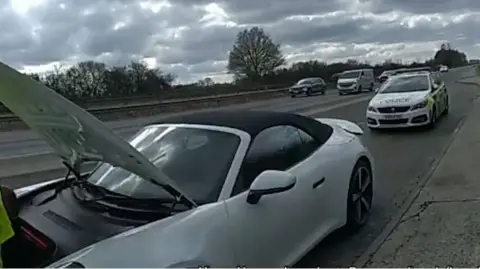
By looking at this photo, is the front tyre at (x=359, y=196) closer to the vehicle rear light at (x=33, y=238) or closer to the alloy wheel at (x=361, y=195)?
the alloy wheel at (x=361, y=195)

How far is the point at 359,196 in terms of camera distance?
17.3 feet

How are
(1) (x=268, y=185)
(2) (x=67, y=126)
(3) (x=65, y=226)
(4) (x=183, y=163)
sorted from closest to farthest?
(2) (x=67, y=126) < (3) (x=65, y=226) < (1) (x=268, y=185) < (4) (x=183, y=163)

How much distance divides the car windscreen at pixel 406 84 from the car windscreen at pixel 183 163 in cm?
1159

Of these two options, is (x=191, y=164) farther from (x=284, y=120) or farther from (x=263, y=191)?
(x=284, y=120)

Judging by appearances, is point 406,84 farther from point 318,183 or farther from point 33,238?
point 33,238

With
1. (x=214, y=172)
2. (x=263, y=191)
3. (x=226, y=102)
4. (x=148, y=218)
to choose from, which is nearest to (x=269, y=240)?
(x=263, y=191)

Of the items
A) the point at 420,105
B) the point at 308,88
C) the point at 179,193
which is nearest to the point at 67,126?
the point at 179,193

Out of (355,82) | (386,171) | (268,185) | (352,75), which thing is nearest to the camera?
(268,185)

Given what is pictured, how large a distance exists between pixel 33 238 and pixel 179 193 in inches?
35.9

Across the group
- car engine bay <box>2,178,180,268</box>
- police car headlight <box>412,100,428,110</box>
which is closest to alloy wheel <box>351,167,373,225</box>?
car engine bay <box>2,178,180,268</box>

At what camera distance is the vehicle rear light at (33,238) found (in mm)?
3082

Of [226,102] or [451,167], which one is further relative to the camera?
[226,102]

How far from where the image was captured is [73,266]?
2576mm

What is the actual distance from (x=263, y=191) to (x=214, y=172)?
44 centimetres
